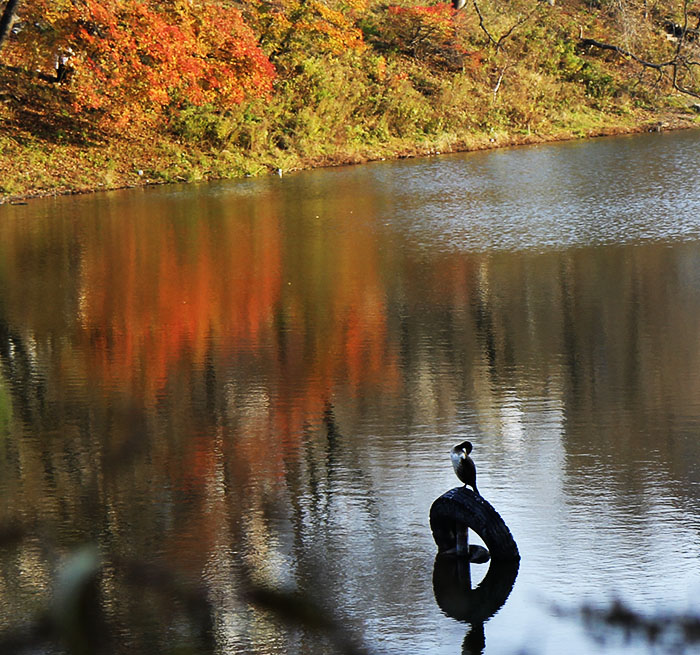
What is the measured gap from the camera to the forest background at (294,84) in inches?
917

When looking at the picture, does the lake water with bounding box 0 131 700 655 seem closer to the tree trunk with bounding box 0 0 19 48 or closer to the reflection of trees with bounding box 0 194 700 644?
the reflection of trees with bounding box 0 194 700 644

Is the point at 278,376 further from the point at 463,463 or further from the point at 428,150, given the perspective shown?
the point at 428,150

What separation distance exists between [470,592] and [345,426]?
107 inches

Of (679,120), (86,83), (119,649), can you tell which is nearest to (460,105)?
(679,120)

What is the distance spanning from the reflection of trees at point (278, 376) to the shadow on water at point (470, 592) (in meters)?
0.66

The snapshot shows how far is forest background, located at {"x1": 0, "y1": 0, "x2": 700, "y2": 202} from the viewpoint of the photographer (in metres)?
23.3

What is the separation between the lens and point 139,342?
10516 millimetres

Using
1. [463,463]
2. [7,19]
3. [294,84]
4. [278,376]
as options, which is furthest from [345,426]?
[294,84]

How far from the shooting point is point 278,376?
358 inches

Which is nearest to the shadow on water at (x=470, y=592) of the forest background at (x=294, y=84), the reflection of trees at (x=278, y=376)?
the reflection of trees at (x=278, y=376)

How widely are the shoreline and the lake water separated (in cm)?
674

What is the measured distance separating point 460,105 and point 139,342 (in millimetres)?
24250

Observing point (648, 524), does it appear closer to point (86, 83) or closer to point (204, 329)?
point (204, 329)

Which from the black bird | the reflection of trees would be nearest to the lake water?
the reflection of trees
